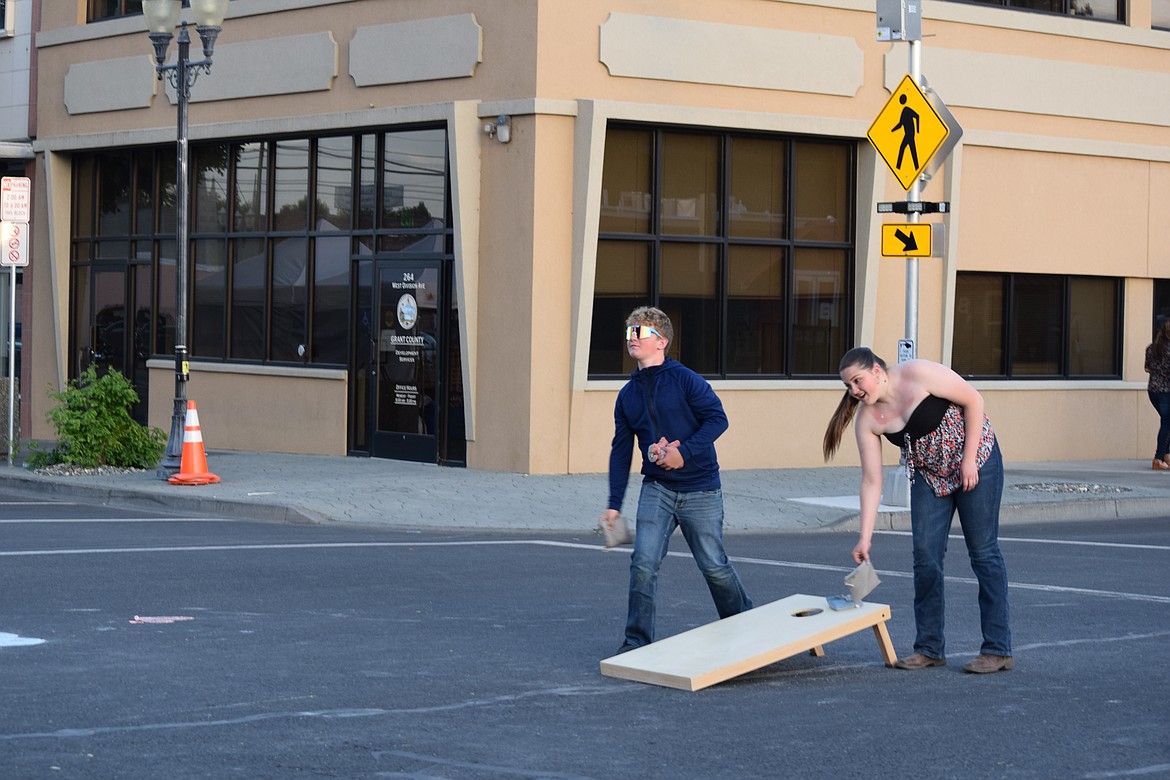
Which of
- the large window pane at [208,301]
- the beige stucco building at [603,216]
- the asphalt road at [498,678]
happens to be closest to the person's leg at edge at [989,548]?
the asphalt road at [498,678]

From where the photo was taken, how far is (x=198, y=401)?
22.0m

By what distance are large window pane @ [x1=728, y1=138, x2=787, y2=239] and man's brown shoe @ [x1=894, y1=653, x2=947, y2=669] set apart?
1165 centimetres

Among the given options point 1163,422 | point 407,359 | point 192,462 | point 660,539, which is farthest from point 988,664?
point 1163,422

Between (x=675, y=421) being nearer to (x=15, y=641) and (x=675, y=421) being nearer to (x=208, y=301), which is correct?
(x=15, y=641)

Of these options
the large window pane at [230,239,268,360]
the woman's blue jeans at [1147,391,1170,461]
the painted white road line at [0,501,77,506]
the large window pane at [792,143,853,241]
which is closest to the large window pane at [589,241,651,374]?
the large window pane at [792,143,853,241]

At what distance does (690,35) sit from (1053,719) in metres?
12.9

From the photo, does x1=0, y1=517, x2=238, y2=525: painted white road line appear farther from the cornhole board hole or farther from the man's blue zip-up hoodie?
the cornhole board hole

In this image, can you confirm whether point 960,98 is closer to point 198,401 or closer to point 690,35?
point 690,35

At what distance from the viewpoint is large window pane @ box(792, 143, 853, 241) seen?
19.5 m

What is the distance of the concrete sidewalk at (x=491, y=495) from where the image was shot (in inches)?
572

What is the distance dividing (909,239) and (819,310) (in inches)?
208

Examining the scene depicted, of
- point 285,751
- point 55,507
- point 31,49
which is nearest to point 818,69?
point 55,507

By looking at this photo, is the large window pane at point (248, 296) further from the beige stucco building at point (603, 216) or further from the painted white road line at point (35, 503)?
the painted white road line at point (35, 503)

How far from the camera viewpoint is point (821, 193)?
19.7 m
